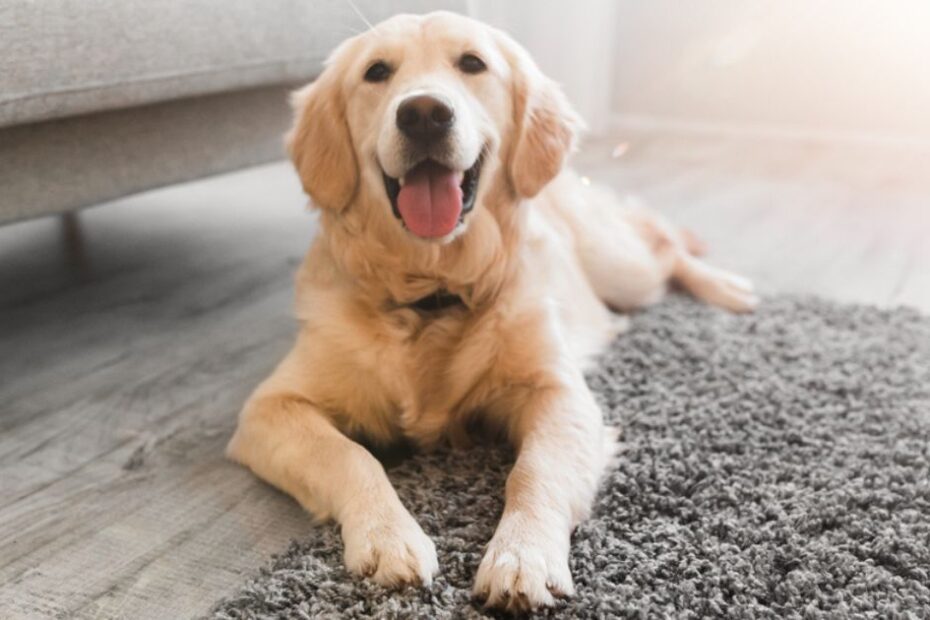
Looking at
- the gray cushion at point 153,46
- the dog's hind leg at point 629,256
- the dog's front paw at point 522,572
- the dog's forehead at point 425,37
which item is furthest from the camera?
the dog's hind leg at point 629,256

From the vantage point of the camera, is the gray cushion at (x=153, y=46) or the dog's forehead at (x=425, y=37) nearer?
the dog's forehead at (x=425, y=37)

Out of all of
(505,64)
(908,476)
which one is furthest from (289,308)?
(908,476)

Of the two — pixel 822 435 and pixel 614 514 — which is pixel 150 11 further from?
pixel 822 435

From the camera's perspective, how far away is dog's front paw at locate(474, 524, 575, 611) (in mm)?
1157

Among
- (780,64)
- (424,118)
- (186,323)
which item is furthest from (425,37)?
(780,64)

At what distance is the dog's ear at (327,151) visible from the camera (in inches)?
66.9

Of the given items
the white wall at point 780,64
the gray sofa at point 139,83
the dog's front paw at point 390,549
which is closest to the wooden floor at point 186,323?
the dog's front paw at point 390,549

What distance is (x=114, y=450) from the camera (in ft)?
5.64

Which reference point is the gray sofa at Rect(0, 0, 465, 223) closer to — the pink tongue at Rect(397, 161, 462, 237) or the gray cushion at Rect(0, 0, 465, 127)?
the gray cushion at Rect(0, 0, 465, 127)

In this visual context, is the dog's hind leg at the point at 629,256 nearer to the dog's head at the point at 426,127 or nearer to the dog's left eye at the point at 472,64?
the dog's head at the point at 426,127

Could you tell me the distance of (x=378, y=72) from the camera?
165 cm

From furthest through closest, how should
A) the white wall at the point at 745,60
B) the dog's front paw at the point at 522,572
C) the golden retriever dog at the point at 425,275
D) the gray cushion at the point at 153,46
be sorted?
the white wall at the point at 745,60 → the gray cushion at the point at 153,46 → the golden retriever dog at the point at 425,275 → the dog's front paw at the point at 522,572

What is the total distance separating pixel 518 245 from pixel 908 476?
819 millimetres

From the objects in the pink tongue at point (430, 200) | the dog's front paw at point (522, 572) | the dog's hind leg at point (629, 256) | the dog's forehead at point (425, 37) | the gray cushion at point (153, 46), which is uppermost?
the dog's forehead at point (425, 37)
